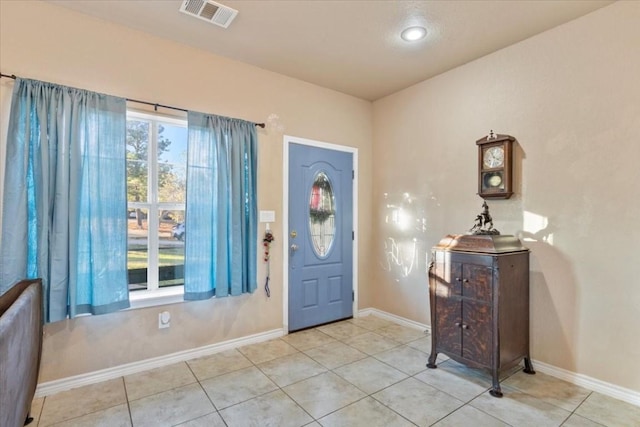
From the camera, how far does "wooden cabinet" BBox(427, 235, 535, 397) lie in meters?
2.46

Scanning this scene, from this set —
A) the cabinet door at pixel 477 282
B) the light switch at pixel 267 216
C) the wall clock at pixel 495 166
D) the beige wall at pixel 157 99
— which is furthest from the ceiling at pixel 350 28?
the cabinet door at pixel 477 282

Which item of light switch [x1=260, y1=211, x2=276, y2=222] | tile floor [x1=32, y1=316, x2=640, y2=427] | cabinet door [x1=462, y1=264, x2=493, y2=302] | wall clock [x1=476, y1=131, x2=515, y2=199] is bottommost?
tile floor [x1=32, y1=316, x2=640, y2=427]

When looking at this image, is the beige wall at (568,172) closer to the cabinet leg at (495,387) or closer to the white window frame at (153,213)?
the cabinet leg at (495,387)

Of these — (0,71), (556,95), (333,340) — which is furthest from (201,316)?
(556,95)

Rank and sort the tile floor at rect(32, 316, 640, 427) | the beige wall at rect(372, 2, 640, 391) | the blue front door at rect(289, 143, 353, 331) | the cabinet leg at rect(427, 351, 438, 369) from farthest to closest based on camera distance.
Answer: the blue front door at rect(289, 143, 353, 331) < the cabinet leg at rect(427, 351, 438, 369) < the beige wall at rect(372, 2, 640, 391) < the tile floor at rect(32, 316, 640, 427)

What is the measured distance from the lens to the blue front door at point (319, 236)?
12.1 ft

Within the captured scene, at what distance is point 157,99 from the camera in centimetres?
284

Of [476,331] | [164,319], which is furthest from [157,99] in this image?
[476,331]

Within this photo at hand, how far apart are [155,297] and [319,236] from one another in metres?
1.84

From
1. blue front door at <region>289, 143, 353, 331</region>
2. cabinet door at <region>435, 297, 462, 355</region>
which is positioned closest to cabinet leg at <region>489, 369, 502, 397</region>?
cabinet door at <region>435, 297, 462, 355</region>

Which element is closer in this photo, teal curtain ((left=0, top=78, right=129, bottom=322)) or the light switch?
teal curtain ((left=0, top=78, right=129, bottom=322))

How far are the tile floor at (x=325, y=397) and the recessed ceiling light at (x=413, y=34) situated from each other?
2.86 metres

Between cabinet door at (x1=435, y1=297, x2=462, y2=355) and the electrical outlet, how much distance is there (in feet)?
7.77

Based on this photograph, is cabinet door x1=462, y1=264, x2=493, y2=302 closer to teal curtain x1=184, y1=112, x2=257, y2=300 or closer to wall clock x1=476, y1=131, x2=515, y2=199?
wall clock x1=476, y1=131, x2=515, y2=199
